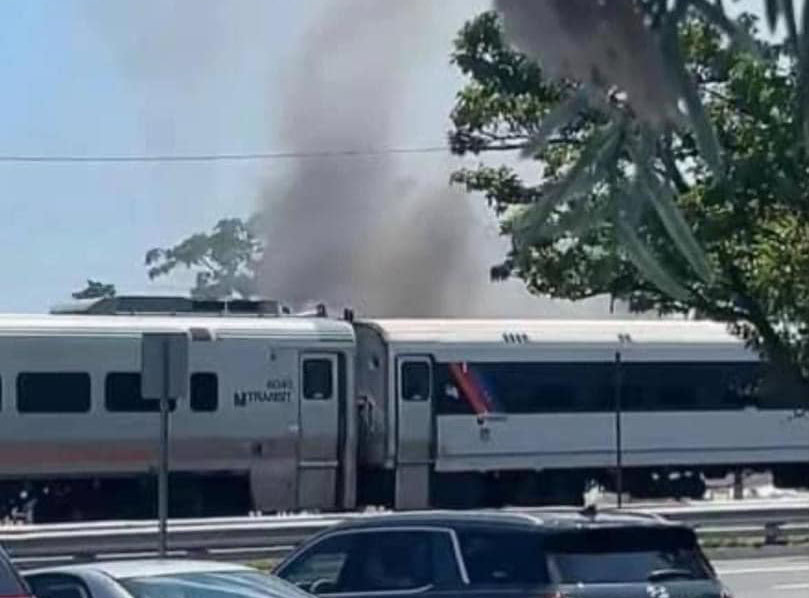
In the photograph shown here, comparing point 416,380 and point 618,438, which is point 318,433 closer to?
point 416,380

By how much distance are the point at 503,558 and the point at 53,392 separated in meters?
22.3

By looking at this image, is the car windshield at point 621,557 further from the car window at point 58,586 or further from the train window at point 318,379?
the train window at point 318,379

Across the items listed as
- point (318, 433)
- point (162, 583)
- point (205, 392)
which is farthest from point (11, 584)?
point (318, 433)

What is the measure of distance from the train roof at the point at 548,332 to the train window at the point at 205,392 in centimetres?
306

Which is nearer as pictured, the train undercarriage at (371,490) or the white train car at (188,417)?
the white train car at (188,417)

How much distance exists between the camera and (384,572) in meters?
15.3

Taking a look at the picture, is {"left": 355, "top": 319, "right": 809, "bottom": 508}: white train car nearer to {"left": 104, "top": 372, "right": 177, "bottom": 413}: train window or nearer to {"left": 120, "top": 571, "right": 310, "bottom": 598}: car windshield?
{"left": 104, "top": 372, "right": 177, "bottom": 413}: train window

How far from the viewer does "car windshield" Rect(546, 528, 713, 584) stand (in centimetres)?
1480

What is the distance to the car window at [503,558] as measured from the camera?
1477 centimetres

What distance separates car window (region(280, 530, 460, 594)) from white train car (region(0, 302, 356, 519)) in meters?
20.4

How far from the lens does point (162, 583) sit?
13734mm

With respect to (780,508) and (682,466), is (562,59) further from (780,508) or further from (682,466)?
(682,466)

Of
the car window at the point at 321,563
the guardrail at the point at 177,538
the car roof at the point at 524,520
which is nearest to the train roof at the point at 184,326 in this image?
the guardrail at the point at 177,538

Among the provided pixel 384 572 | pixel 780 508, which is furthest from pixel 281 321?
pixel 384 572
